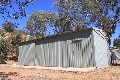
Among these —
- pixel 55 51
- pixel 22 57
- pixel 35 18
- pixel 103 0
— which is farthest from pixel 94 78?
pixel 35 18

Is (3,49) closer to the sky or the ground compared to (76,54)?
closer to the sky

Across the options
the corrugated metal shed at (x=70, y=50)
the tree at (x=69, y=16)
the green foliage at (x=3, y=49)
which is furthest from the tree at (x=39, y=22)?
the corrugated metal shed at (x=70, y=50)

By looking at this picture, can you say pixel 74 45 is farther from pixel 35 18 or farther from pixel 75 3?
pixel 35 18

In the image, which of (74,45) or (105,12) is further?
(105,12)

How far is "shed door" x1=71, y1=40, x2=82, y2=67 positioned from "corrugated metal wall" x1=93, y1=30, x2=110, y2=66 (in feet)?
5.39

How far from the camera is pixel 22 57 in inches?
1367

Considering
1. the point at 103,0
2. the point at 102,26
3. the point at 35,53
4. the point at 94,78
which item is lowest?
the point at 94,78

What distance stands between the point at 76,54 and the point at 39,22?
139ft

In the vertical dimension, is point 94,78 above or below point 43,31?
below

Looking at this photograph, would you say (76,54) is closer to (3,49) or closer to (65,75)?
(65,75)

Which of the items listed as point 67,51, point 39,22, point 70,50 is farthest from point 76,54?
point 39,22

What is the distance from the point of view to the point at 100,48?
A: 26.0 meters

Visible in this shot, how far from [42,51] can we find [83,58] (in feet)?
21.5

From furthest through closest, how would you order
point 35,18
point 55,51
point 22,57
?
point 35,18, point 22,57, point 55,51
